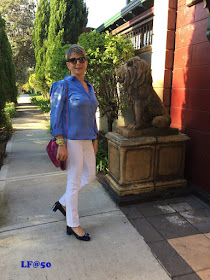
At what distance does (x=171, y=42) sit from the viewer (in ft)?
12.9

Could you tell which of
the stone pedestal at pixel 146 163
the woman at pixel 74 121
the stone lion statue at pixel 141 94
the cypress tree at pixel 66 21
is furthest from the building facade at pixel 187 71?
the cypress tree at pixel 66 21

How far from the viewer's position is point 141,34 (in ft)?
17.1

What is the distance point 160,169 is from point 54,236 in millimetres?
1820

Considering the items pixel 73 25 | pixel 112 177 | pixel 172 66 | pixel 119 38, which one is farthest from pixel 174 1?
pixel 73 25

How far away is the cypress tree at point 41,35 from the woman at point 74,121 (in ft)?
44.6

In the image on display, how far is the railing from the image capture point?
191 inches

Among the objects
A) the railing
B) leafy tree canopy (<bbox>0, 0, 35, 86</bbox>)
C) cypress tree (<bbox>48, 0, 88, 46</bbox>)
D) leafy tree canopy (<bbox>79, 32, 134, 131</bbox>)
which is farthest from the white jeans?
leafy tree canopy (<bbox>0, 0, 35, 86</bbox>)

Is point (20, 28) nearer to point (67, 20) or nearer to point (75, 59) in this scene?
point (67, 20)

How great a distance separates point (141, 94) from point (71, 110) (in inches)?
53.9

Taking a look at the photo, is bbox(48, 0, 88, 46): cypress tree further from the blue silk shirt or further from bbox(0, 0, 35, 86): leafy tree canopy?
bbox(0, 0, 35, 86): leafy tree canopy

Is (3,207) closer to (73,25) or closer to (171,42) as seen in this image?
(171,42)

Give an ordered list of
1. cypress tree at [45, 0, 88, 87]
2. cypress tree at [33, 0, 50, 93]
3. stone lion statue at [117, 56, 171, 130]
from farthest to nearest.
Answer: cypress tree at [33, 0, 50, 93] < cypress tree at [45, 0, 88, 87] < stone lion statue at [117, 56, 171, 130]

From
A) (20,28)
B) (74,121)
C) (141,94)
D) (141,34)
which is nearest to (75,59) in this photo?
(74,121)

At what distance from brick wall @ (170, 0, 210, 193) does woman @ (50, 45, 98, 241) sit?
6.11 ft
